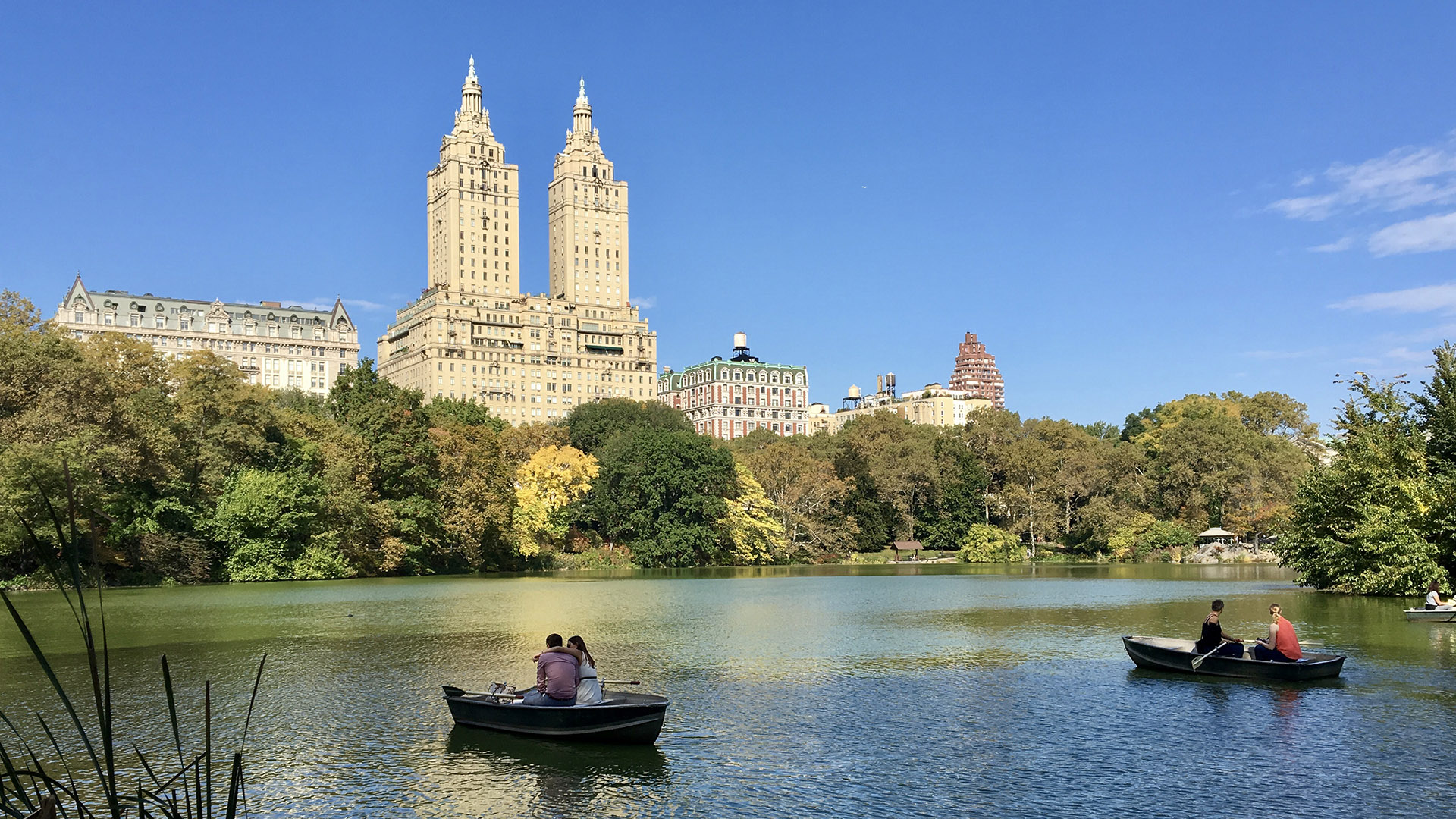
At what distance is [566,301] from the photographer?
197 meters

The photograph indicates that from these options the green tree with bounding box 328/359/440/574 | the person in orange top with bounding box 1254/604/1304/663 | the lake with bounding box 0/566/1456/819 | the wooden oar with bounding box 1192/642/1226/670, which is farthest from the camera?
the green tree with bounding box 328/359/440/574

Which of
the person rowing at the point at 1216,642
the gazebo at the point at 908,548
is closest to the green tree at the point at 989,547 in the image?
the gazebo at the point at 908,548

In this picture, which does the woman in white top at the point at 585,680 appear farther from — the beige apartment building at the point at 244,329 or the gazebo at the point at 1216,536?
the beige apartment building at the point at 244,329

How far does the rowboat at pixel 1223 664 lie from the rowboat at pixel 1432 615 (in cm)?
1224

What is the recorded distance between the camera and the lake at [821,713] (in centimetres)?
1503

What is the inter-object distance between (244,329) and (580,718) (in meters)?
179

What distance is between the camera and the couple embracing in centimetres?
1789

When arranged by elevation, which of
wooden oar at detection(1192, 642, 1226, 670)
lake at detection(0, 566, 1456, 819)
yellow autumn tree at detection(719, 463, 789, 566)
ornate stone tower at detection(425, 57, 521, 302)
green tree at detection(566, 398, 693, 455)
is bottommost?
lake at detection(0, 566, 1456, 819)

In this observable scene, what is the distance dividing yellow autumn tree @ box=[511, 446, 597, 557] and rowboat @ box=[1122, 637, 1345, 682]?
6227cm

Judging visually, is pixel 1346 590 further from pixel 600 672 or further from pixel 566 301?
pixel 566 301

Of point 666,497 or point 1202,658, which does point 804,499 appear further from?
point 1202,658

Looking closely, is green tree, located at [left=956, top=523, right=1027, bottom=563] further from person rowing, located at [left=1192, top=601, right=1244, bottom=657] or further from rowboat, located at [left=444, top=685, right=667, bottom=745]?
rowboat, located at [left=444, top=685, right=667, bottom=745]

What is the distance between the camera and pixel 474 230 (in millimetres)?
194125

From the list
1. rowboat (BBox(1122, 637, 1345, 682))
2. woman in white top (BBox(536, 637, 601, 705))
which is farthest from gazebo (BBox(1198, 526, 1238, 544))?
woman in white top (BBox(536, 637, 601, 705))
